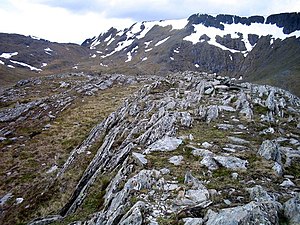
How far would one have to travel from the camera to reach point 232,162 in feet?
65.4

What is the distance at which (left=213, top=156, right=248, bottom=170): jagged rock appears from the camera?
19378mm

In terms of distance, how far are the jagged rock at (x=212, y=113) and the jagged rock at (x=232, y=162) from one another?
10166mm

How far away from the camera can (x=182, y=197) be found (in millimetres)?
15781

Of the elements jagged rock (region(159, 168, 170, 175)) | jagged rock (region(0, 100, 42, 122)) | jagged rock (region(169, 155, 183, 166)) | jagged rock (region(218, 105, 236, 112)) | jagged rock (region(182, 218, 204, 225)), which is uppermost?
jagged rock (region(182, 218, 204, 225))

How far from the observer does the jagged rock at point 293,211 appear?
12.3 meters

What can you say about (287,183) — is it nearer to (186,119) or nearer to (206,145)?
(206,145)

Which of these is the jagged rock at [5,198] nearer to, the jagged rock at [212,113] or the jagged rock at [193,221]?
the jagged rock at [212,113]

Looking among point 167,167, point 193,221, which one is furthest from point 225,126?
point 193,221

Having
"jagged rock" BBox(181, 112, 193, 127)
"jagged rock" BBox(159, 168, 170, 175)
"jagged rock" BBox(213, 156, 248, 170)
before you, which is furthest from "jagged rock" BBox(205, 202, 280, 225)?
"jagged rock" BBox(181, 112, 193, 127)

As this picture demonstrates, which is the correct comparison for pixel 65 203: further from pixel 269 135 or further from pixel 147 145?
pixel 269 135

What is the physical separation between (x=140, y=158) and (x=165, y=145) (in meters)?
3.40

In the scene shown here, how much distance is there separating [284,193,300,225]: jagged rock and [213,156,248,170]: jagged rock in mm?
6104

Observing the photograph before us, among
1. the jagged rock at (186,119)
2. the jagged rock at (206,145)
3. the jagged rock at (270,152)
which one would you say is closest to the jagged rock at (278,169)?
the jagged rock at (270,152)

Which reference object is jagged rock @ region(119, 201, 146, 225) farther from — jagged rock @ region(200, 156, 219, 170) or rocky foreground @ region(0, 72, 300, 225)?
jagged rock @ region(200, 156, 219, 170)
